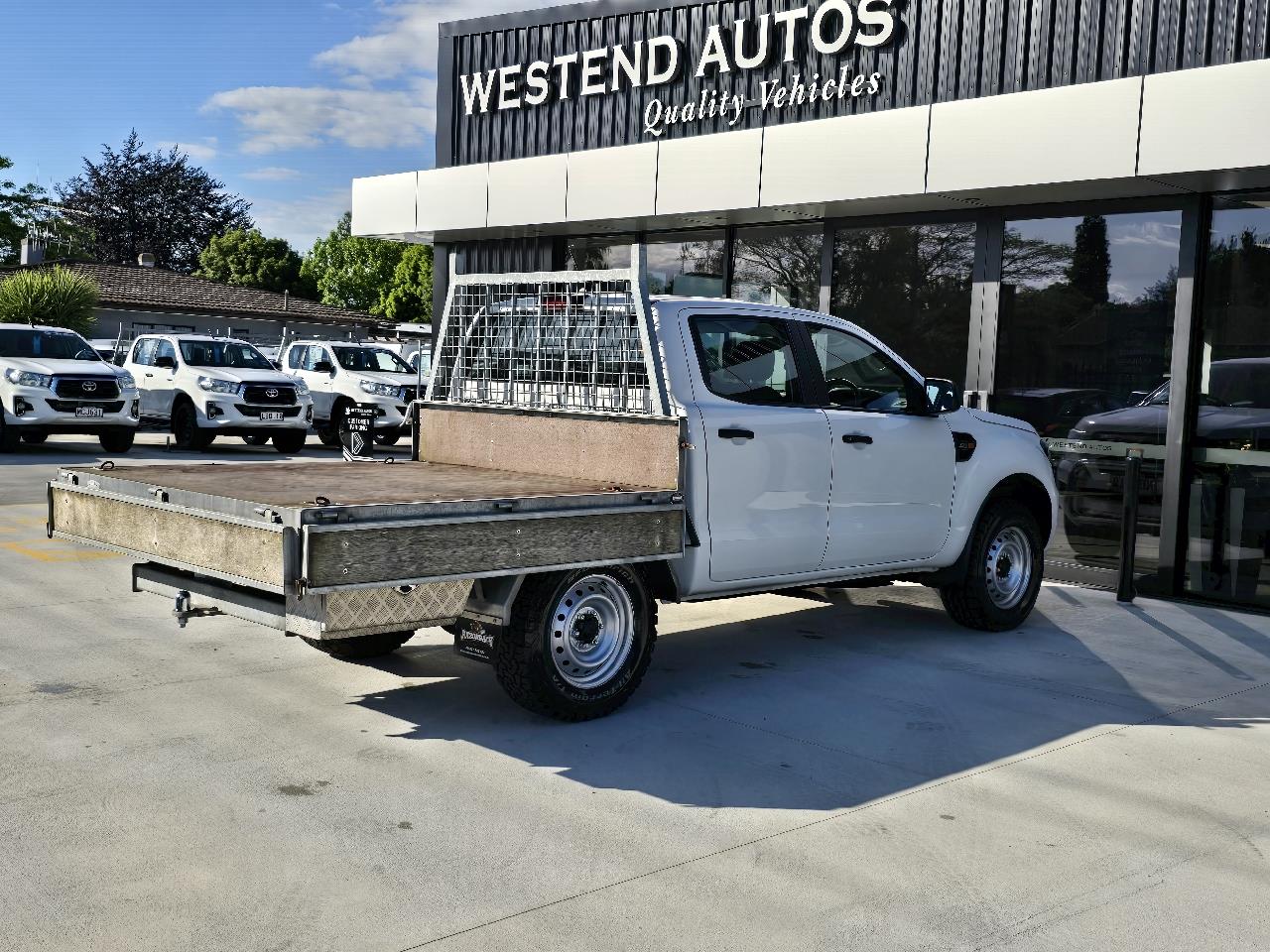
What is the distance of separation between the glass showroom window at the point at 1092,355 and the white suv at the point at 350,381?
11.7 metres

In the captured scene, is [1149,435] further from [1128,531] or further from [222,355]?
[222,355]

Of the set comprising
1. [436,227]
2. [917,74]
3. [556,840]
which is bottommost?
[556,840]

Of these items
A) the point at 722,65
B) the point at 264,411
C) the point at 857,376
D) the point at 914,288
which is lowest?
the point at 264,411

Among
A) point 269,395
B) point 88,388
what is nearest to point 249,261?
point 269,395

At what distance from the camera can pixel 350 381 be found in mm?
21141

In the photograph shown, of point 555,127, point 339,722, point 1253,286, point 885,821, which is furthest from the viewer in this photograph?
point 555,127

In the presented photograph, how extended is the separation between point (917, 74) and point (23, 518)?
29.3ft

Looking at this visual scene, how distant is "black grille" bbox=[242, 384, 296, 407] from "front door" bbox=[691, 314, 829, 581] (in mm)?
14177

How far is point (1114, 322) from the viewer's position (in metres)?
10.3

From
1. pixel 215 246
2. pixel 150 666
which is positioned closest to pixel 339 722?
pixel 150 666

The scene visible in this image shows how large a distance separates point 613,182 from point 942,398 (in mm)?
6631

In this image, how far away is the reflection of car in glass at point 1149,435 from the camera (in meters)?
Result: 9.53

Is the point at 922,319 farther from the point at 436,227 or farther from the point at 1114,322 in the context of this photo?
the point at 436,227

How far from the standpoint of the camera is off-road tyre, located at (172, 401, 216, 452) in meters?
19.7
